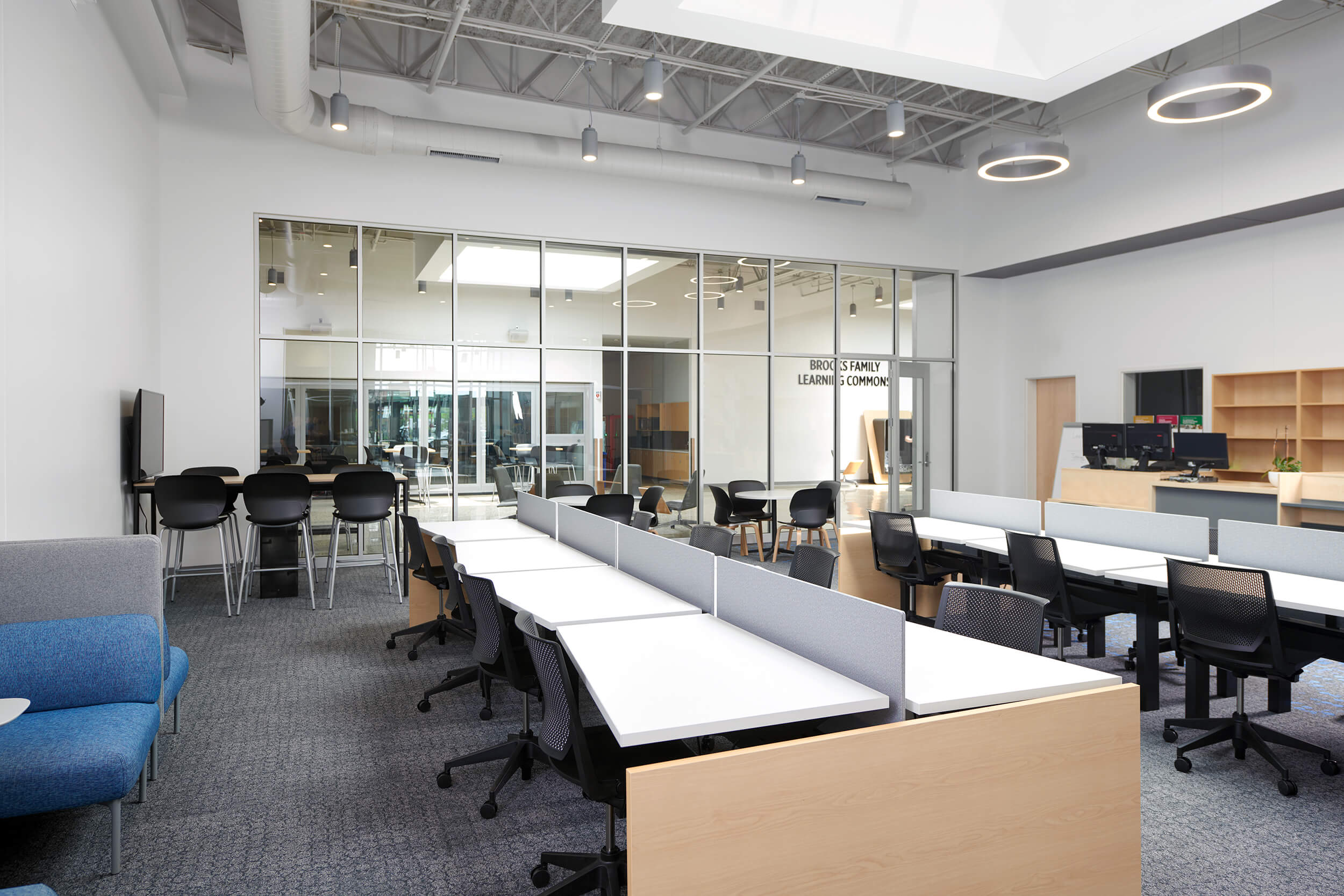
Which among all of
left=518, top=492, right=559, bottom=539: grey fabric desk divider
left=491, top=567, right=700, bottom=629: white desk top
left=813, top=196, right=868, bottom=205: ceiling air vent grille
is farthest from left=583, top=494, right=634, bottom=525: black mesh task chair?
left=813, top=196, right=868, bottom=205: ceiling air vent grille

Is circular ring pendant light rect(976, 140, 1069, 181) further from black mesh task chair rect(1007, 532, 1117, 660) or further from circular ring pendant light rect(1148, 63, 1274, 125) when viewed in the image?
black mesh task chair rect(1007, 532, 1117, 660)

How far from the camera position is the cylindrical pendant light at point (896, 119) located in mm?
7563

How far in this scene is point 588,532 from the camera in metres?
4.88

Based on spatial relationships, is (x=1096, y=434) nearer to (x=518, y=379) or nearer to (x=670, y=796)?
(x=518, y=379)

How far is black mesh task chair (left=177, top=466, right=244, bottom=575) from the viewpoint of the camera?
675cm

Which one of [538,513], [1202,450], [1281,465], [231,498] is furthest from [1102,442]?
[231,498]

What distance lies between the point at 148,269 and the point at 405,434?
2701mm

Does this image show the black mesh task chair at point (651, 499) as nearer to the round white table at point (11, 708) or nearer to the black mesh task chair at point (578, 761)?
the black mesh task chair at point (578, 761)

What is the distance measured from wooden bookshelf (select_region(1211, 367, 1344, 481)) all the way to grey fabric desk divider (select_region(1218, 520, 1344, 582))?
463 cm

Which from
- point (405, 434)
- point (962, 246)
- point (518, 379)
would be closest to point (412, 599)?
point (405, 434)

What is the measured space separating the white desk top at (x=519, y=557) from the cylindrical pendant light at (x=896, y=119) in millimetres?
5099

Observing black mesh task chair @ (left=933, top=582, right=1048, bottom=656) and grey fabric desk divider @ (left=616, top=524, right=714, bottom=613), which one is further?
grey fabric desk divider @ (left=616, top=524, right=714, bottom=613)

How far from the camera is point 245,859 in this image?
9.04 ft

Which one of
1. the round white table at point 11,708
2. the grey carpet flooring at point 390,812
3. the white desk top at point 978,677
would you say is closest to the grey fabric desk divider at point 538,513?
the grey carpet flooring at point 390,812
